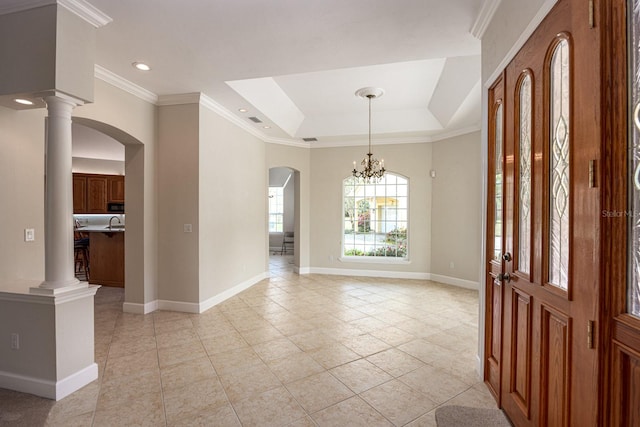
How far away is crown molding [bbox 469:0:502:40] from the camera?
7.84 feet

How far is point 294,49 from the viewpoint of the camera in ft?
10.5

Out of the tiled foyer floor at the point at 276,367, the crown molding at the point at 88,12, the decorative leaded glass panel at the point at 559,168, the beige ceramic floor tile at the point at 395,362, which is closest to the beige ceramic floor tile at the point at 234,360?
the tiled foyer floor at the point at 276,367

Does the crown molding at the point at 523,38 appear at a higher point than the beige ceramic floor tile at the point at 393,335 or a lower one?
Answer: higher

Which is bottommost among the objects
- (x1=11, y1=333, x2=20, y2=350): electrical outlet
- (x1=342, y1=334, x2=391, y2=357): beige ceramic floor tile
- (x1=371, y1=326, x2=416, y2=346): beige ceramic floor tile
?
(x1=371, y1=326, x2=416, y2=346): beige ceramic floor tile

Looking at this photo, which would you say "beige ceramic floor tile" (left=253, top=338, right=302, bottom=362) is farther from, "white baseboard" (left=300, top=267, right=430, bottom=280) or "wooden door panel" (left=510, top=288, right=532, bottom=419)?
"white baseboard" (left=300, top=267, right=430, bottom=280)

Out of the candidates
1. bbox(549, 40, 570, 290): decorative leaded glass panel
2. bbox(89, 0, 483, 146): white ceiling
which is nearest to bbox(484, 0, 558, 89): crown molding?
bbox(549, 40, 570, 290): decorative leaded glass panel

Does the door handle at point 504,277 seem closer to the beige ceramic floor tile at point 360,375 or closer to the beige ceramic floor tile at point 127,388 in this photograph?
the beige ceramic floor tile at point 360,375

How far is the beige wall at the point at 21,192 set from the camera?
111 inches

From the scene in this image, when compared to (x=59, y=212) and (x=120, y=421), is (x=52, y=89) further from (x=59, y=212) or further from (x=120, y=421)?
(x=120, y=421)

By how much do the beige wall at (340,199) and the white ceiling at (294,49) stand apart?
56.9 inches

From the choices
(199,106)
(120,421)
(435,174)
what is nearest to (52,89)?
(199,106)

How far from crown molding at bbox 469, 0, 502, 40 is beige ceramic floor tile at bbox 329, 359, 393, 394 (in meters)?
3.03

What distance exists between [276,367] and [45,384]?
176 centimetres

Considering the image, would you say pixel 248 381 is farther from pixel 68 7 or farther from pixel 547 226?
pixel 68 7
